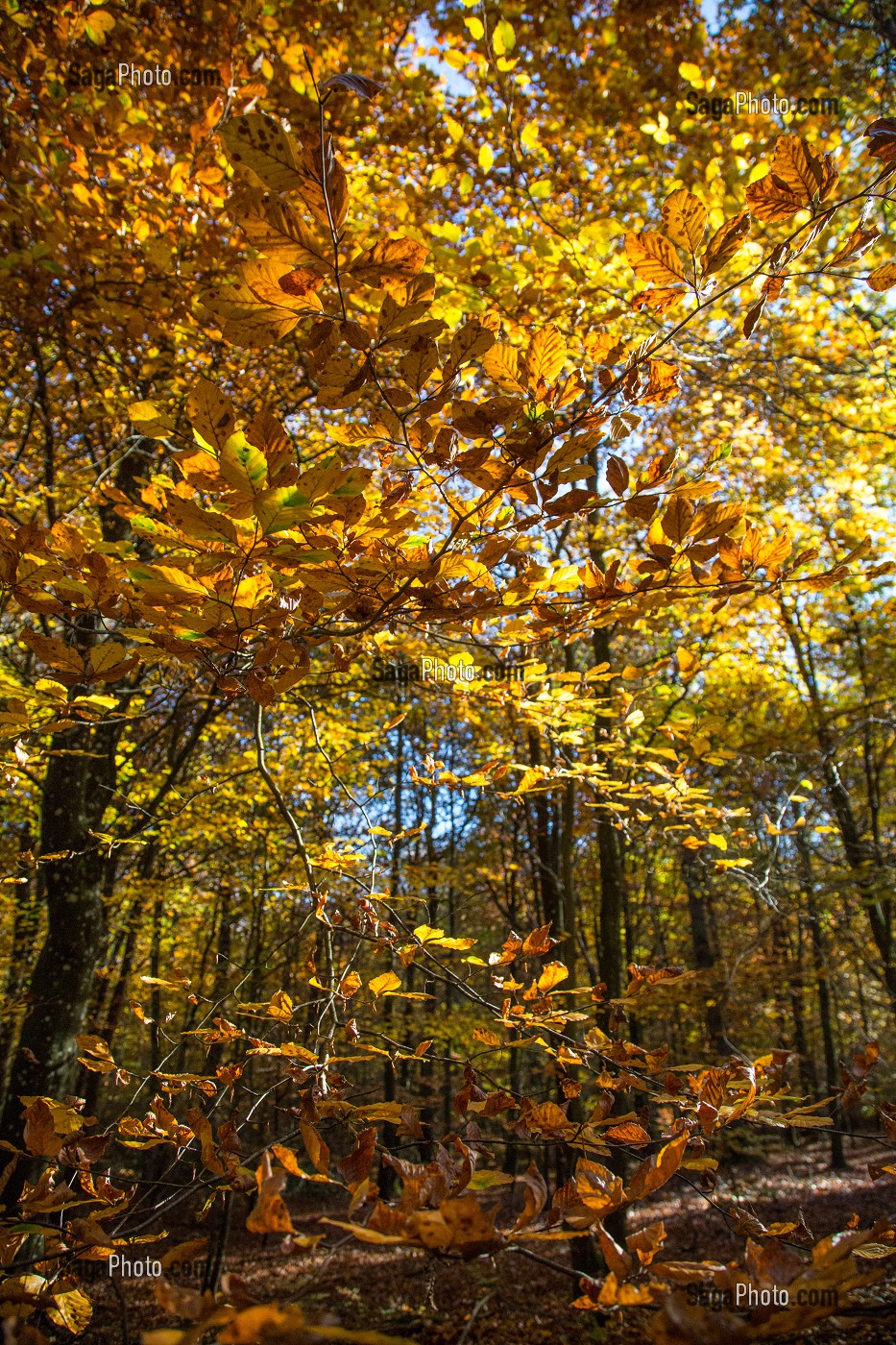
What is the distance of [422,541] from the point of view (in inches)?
51.1

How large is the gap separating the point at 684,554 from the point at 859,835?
380 inches

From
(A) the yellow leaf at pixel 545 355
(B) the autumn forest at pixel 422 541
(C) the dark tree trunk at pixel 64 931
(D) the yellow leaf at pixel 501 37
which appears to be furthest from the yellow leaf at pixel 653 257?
(C) the dark tree trunk at pixel 64 931

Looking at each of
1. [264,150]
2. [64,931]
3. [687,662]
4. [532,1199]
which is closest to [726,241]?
[264,150]

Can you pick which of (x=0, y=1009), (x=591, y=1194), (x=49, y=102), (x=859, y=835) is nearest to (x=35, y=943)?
(x=0, y=1009)

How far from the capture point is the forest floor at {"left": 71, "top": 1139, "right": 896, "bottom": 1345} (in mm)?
5375

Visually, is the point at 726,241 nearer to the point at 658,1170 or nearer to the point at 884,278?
the point at 884,278

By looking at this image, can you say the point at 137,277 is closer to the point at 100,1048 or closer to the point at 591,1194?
A: the point at 100,1048

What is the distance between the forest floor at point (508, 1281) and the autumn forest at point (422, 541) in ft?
0.38

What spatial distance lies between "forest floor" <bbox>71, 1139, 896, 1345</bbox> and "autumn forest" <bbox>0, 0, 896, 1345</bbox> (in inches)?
4.6

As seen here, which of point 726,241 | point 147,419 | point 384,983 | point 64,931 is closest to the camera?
point 726,241

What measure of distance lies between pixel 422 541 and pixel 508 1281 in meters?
9.54

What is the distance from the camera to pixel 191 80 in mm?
2670

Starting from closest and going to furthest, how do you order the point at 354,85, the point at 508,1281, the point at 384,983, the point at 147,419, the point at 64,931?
the point at 354,85 < the point at 147,419 < the point at 384,983 < the point at 64,931 < the point at 508,1281

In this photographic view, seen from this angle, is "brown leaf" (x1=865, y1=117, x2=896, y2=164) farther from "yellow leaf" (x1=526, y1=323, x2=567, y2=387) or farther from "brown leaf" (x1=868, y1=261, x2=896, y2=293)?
"yellow leaf" (x1=526, y1=323, x2=567, y2=387)
